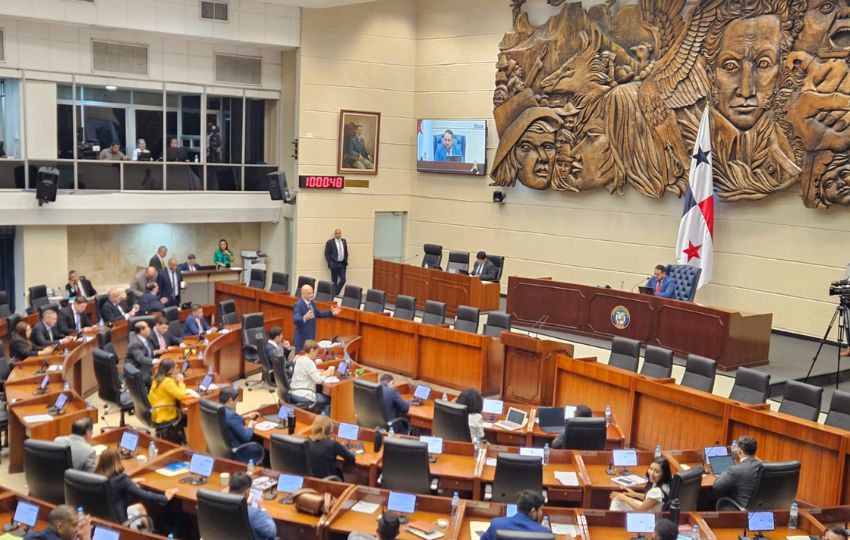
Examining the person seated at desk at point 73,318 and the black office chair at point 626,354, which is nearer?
the black office chair at point 626,354

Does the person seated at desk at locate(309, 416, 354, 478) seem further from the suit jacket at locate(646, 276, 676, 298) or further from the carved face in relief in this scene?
the carved face in relief

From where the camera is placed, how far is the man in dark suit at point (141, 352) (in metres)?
10.4

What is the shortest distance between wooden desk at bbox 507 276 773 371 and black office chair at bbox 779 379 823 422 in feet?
9.23

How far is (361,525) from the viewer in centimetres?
A: 625

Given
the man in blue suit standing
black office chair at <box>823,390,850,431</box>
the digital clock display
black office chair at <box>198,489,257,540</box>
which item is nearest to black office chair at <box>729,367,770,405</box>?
black office chair at <box>823,390,850,431</box>

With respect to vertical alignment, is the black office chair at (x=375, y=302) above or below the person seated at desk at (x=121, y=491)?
above

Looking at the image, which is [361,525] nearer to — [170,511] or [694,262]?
[170,511]

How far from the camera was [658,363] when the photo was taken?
1028cm

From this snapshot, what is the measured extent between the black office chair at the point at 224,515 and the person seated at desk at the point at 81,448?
4.99ft

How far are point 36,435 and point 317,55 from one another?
39.5 ft

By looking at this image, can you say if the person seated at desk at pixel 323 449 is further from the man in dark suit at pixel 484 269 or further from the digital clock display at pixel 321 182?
the digital clock display at pixel 321 182

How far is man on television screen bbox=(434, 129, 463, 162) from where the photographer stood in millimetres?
18594

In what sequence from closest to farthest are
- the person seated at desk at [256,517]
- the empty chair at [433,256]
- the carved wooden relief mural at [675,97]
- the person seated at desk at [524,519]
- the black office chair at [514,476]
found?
1. the person seated at desk at [524,519]
2. the person seated at desk at [256,517]
3. the black office chair at [514,476]
4. the carved wooden relief mural at [675,97]
5. the empty chair at [433,256]

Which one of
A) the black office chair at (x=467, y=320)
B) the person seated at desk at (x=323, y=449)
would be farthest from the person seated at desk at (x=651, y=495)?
the black office chair at (x=467, y=320)
